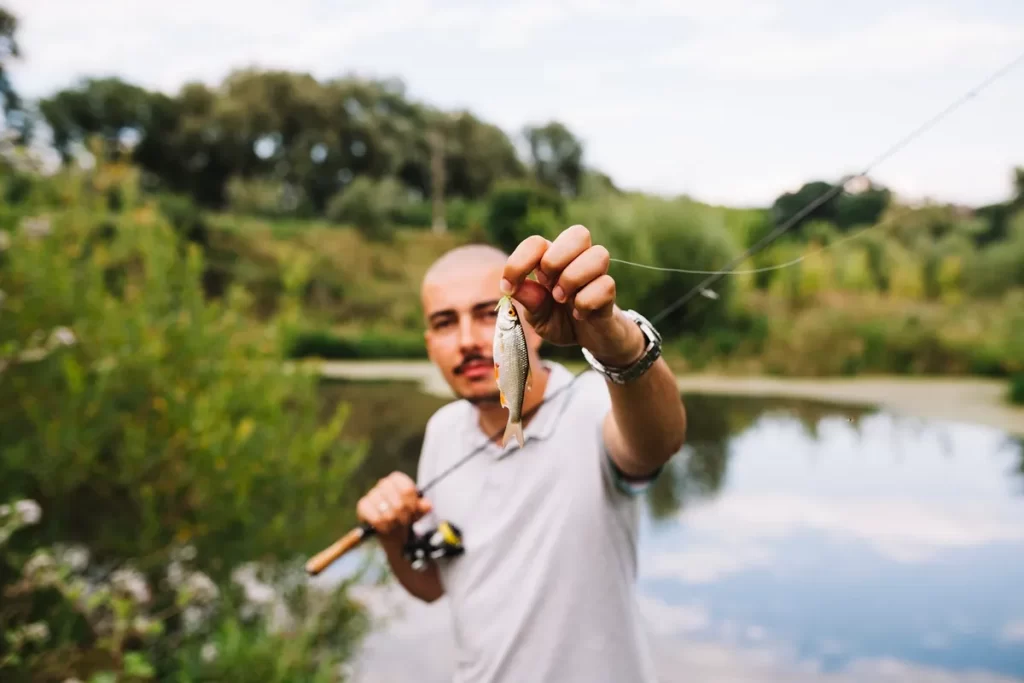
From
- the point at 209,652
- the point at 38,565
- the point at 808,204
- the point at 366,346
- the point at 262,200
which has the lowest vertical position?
the point at 366,346

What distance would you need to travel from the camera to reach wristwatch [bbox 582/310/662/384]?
1.28 m

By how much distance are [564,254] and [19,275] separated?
384 centimetres

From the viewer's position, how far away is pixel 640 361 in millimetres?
1279

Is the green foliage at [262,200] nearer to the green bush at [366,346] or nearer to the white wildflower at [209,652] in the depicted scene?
the green bush at [366,346]

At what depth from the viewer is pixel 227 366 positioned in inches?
184

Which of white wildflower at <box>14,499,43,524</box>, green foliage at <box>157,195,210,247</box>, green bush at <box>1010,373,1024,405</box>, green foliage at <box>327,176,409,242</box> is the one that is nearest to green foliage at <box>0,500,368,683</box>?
white wildflower at <box>14,499,43,524</box>

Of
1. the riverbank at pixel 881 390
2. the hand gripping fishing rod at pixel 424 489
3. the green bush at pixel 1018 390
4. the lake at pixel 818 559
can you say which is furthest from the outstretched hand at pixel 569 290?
the green bush at pixel 1018 390

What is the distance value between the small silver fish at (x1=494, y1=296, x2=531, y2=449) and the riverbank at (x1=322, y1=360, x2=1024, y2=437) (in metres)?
12.5

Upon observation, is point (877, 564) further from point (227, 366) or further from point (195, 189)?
point (195, 189)

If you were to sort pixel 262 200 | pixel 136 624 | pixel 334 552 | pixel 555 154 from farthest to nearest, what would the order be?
pixel 262 200
pixel 555 154
pixel 136 624
pixel 334 552

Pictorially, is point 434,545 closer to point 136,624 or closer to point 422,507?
point 422,507

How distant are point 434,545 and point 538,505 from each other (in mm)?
277

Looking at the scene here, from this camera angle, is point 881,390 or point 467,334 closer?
point 467,334

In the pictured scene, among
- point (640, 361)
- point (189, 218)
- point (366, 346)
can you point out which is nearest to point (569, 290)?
point (640, 361)
